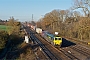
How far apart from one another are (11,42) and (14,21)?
28470mm

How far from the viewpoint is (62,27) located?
7712cm

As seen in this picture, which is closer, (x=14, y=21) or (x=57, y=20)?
(x=14, y=21)

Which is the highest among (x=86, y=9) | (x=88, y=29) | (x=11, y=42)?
(x=86, y=9)

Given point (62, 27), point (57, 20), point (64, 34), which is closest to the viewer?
point (64, 34)

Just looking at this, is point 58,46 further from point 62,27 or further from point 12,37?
point 62,27

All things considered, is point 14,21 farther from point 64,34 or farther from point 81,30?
point 81,30

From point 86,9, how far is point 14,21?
119ft

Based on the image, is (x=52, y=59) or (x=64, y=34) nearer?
(x=52, y=59)

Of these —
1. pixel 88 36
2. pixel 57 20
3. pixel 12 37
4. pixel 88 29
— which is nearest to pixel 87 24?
pixel 88 29

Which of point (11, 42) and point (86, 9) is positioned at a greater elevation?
point (86, 9)

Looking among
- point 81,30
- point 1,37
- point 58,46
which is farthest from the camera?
point 81,30

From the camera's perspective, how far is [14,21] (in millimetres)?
77812

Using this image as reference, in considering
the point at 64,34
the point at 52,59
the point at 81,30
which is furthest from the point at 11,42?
the point at 52,59

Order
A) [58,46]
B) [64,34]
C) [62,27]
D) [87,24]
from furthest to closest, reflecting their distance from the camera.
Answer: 1. [62,27]
2. [64,34]
3. [87,24]
4. [58,46]
